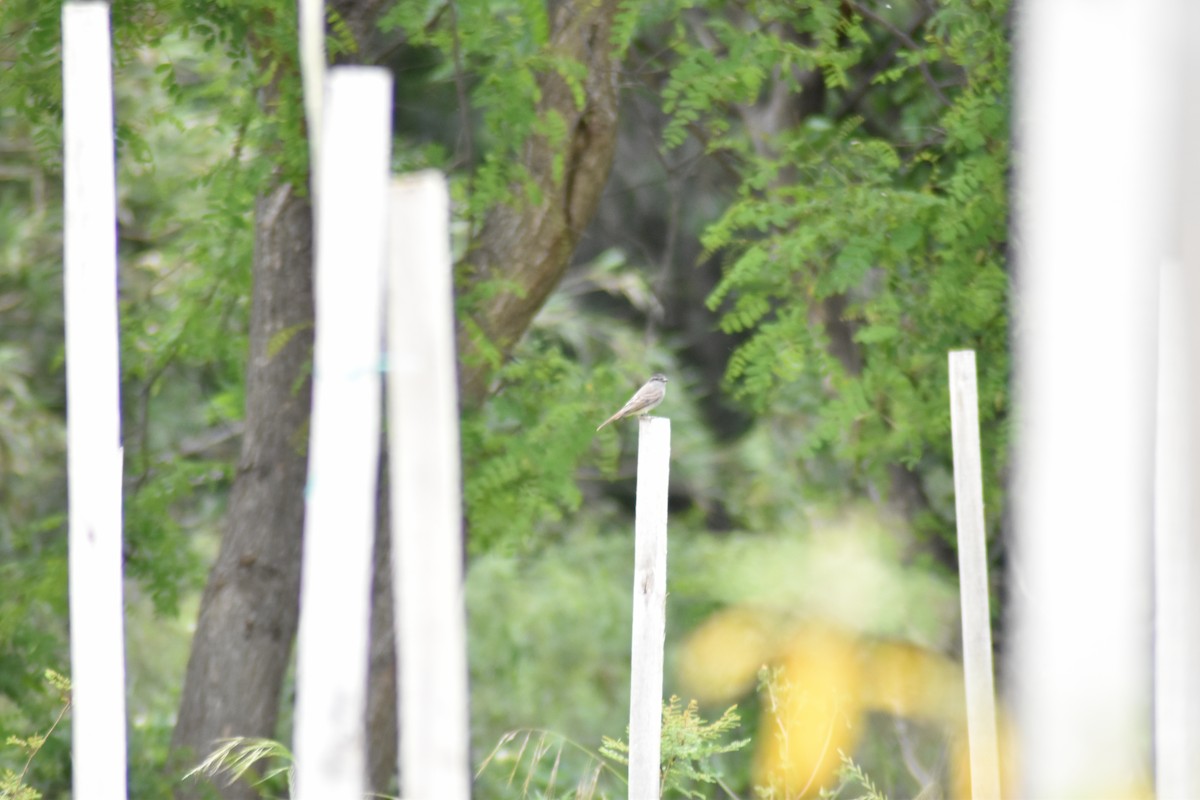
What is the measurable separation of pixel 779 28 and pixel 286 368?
2953 millimetres

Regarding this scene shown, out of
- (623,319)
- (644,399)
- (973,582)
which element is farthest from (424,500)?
(623,319)

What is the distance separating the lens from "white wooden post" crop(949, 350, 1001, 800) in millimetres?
3027

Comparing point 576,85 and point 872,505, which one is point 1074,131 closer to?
point 576,85

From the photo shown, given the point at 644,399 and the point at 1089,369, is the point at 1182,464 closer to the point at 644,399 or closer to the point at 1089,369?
the point at 1089,369

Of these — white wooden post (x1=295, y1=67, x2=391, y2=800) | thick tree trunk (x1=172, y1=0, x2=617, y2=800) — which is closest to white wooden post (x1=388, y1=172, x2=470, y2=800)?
white wooden post (x1=295, y1=67, x2=391, y2=800)

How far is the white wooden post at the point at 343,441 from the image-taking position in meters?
1.62

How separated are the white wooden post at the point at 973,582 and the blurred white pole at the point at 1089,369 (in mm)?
1683

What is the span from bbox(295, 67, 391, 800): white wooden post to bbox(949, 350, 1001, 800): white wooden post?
1.84 metres

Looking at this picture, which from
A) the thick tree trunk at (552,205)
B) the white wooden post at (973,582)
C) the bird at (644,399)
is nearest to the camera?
the white wooden post at (973,582)

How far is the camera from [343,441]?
5.39 ft

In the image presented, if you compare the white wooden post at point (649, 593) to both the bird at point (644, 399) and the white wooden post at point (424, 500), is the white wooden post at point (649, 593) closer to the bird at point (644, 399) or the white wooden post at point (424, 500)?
the white wooden post at point (424, 500)

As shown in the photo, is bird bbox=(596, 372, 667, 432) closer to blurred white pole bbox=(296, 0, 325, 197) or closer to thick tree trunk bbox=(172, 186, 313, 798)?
thick tree trunk bbox=(172, 186, 313, 798)

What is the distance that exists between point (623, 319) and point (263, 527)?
15.3 ft

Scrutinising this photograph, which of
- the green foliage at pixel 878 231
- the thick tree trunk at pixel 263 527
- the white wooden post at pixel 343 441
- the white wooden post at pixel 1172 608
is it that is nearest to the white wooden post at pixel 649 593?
the white wooden post at pixel 1172 608
